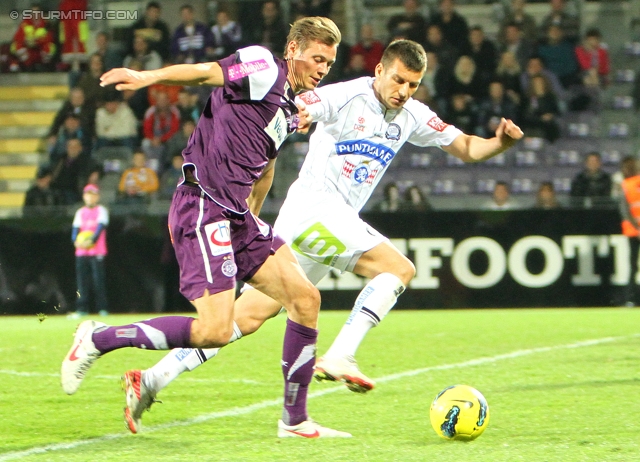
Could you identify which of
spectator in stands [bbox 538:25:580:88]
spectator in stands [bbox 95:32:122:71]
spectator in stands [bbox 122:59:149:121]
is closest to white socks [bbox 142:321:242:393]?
spectator in stands [bbox 122:59:149:121]

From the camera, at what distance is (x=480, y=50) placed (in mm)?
16391

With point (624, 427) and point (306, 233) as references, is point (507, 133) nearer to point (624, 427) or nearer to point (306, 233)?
point (306, 233)

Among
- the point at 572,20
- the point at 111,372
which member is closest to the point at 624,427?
the point at 111,372

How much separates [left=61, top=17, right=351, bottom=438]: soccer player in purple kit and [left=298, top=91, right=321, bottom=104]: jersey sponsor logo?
2.41 feet

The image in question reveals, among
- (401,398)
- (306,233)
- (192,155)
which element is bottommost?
(401,398)

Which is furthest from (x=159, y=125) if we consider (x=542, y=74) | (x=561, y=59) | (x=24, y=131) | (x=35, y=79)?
(x=561, y=59)

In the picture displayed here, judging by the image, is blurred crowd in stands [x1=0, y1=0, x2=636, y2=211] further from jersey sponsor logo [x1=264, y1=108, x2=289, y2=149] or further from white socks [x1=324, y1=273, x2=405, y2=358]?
jersey sponsor logo [x1=264, y1=108, x2=289, y2=149]

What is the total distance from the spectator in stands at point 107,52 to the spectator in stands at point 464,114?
5805mm

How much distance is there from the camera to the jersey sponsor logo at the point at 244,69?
4.79 m

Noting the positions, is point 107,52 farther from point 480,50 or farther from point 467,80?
point 480,50

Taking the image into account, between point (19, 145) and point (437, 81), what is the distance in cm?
774

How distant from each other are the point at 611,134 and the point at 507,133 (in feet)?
36.8

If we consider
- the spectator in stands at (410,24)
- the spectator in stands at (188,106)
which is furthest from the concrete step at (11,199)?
the spectator in stands at (410,24)

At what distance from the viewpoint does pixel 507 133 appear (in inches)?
233
